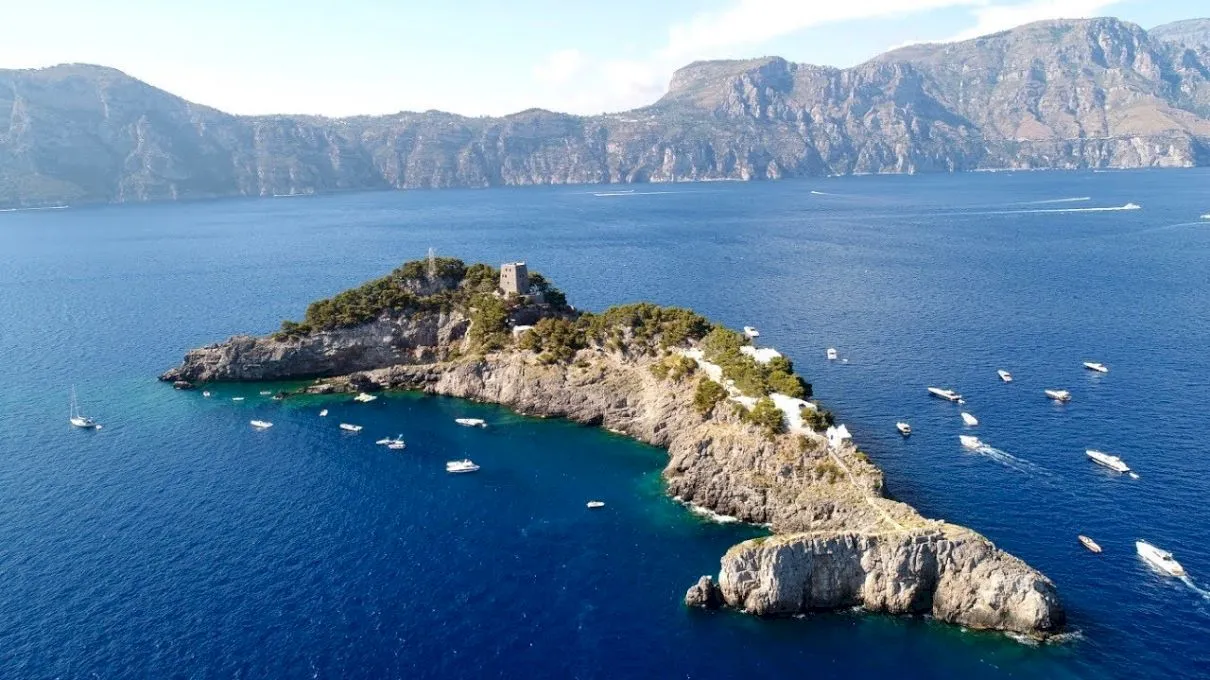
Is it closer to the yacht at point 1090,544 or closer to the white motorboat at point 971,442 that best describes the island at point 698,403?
the yacht at point 1090,544

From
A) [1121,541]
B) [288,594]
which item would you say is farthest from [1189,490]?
[288,594]

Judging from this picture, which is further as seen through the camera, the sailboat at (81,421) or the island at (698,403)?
the sailboat at (81,421)

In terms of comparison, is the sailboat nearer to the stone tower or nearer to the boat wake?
the stone tower

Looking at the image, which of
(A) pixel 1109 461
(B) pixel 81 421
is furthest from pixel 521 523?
(B) pixel 81 421

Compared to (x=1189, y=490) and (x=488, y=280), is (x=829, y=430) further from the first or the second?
(x=488, y=280)

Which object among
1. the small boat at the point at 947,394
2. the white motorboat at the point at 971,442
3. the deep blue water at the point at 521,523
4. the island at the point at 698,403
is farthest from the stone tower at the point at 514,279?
the white motorboat at the point at 971,442

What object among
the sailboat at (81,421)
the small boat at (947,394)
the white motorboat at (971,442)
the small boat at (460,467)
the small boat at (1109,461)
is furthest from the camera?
the small boat at (947,394)

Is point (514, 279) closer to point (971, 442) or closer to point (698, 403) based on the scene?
point (698, 403)
